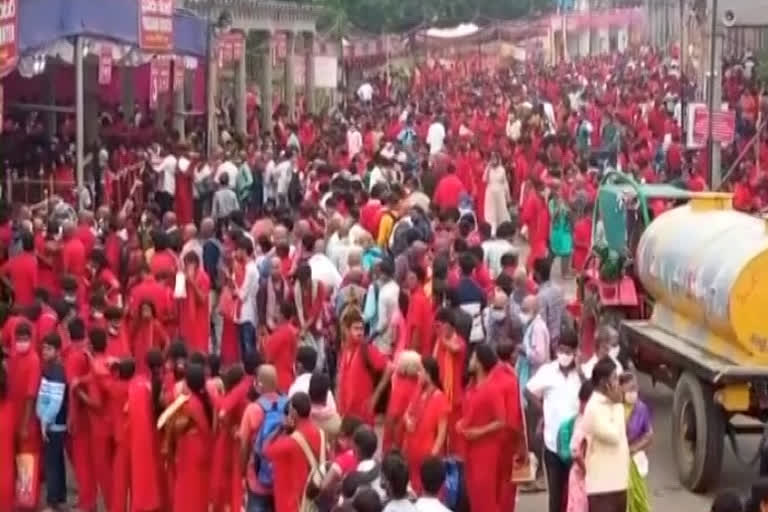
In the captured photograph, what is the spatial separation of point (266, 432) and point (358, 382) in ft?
7.37

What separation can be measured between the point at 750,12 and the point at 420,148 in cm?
1193

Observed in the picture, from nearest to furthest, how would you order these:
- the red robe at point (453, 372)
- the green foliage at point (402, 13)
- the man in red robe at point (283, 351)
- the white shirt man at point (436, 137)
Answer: the red robe at point (453, 372) < the man in red robe at point (283, 351) < the white shirt man at point (436, 137) < the green foliage at point (402, 13)

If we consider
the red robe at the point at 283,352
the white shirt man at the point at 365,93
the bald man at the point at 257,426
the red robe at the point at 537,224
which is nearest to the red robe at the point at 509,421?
the bald man at the point at 257,426

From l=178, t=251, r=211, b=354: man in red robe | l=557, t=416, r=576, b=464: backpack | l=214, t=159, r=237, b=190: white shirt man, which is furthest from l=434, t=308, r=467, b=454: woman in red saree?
l=214, t=159, r=237, b=190: white shirt man

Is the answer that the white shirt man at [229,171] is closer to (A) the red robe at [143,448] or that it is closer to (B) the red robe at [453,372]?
(B) the red robe at [453,372]

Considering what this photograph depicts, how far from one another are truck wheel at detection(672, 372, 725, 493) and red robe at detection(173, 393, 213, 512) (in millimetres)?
3523

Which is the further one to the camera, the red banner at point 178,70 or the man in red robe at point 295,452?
the red banner at point 178,70

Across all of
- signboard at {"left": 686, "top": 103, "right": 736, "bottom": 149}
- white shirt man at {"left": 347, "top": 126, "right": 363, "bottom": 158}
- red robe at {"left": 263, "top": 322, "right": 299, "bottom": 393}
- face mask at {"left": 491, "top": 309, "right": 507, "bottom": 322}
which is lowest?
red robe at {"left": 263, "top": 322, "right": 299, "bottom": 393}

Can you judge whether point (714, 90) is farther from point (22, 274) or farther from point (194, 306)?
point (22, 274)

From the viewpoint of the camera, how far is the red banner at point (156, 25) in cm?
2294

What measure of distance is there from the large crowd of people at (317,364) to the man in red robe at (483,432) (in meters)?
0.01

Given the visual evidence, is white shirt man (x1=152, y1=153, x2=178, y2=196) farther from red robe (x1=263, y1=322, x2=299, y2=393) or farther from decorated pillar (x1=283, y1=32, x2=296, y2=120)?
decorated pillar (x1=283, y1=32, x2=296, y2=120)

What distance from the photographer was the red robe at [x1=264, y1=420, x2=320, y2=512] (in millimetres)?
10516

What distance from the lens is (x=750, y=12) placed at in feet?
71.0
